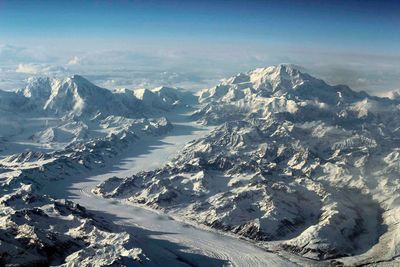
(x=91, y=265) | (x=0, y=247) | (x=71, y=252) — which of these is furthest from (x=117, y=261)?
(x=0, y=247)

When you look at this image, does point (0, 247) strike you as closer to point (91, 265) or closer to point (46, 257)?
point (46, 257)

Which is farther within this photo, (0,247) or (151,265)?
(151,265)

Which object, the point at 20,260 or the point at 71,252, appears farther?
the point at 71,252

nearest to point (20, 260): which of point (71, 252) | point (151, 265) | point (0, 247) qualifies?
point (0, 247)

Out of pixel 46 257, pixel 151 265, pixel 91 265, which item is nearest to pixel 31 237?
pixel 46 257

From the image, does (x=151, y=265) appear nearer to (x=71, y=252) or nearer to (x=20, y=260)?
(x=71, y=252)

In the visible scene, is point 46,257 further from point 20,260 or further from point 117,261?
point 117,261

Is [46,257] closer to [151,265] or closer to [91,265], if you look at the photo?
[91,265]

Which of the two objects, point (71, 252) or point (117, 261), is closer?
point (117, 261)
